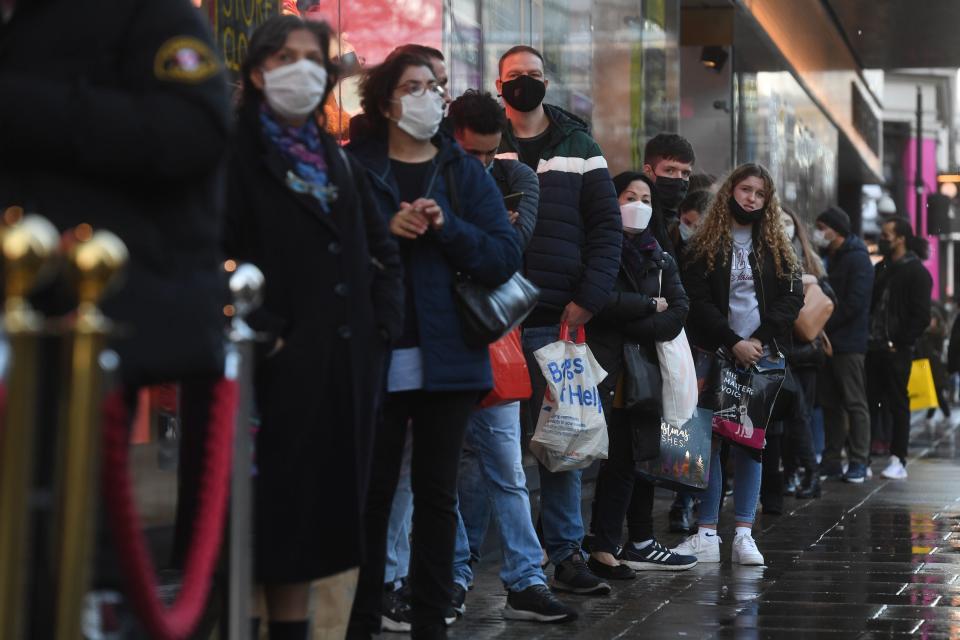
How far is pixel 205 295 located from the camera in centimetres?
345

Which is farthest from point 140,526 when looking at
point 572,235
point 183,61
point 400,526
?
point 572,235

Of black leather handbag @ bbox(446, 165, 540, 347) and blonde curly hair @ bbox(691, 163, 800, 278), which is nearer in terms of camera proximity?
black leather handbag @ bbox(446, 165, 540, 347)

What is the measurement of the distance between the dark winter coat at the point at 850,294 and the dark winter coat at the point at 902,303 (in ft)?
2.96

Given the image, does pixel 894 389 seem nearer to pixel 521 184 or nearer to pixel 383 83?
pixel 521 184

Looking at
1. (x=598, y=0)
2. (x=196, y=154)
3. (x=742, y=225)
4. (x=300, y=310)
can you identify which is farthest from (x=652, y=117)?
(x=196, y=154)

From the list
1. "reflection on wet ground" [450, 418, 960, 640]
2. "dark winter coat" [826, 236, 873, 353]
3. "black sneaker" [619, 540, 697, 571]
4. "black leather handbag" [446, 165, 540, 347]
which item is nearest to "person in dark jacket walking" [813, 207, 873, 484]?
"dark winter coat" [826, 236, 873, 353]

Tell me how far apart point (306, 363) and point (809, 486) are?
26.0 feet

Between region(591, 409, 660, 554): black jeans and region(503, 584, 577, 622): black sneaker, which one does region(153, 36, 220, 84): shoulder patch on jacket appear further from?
region(591, 409, 660, 554): black jeans

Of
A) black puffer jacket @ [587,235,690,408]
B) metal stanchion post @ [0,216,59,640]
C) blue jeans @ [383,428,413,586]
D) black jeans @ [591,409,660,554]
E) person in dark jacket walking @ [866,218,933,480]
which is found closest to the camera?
metal stanchion post @ [0,216,59,640]

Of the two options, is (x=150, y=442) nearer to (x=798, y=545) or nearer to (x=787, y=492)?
(x=798, y=545)

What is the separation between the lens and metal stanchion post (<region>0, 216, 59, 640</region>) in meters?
2.56

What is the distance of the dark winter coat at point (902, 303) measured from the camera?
46.7 feet

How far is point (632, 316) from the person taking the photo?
302 inches

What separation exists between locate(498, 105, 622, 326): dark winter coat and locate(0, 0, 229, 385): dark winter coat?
12.2 ft
